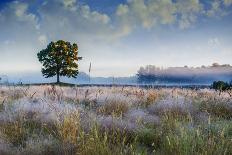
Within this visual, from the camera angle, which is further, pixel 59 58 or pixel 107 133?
pixel 59 58

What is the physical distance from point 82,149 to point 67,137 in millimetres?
420

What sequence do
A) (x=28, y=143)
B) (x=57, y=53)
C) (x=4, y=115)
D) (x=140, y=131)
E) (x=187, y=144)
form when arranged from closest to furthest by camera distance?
(x=187, y=144) < (x=28, y=143) < (x=140, y=131) < (x=4, y=115) < (x=57, y=53)

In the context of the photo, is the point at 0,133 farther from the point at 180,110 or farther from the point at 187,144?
the point at 180,110

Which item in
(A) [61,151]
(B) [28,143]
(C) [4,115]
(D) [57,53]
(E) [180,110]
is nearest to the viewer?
(A) [61,151]

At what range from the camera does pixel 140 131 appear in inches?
288

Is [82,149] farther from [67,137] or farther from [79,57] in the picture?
[79,57]

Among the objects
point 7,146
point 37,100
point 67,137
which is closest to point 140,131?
point 67,137

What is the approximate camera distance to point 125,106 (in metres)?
10.5

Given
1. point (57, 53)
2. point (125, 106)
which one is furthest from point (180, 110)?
point (57, 53)

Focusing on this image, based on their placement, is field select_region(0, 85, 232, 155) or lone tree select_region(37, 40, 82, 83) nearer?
field select_region(0, 85, 232, 155)

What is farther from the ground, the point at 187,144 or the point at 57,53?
the point at 57,53

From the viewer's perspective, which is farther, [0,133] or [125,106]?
[125,106]

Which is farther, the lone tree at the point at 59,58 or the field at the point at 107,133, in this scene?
the lone tree at the point at 59,58

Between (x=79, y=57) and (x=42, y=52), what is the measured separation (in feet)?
19.6
